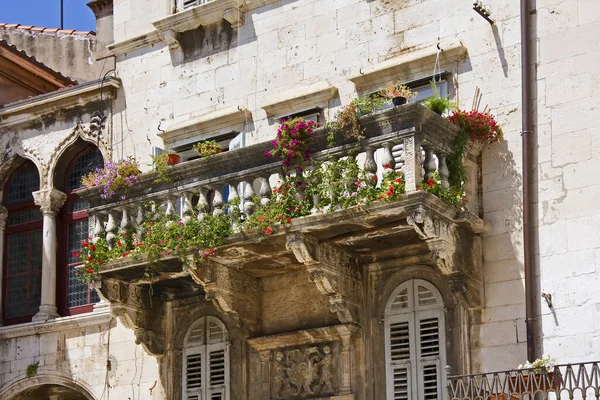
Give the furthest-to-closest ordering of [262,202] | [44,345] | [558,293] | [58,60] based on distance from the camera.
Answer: [58,60]
[44,345]
[262,202]
[558,293]

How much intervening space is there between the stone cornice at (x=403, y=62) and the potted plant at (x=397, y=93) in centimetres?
58

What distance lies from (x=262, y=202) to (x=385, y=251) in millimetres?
1602

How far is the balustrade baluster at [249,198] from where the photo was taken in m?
15.6

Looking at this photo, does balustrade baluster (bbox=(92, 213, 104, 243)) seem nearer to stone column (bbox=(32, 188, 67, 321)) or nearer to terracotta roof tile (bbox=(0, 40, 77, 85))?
stone column (bbox=(32, 188, 67, 321))


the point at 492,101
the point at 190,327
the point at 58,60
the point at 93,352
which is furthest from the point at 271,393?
the point at 58,60

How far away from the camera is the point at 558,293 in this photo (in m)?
14.5

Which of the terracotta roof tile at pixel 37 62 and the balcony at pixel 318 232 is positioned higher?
the terracotta roof tile at pixel 37 62

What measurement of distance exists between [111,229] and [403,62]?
13.9 feet

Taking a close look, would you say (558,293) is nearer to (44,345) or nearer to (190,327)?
(190,327)

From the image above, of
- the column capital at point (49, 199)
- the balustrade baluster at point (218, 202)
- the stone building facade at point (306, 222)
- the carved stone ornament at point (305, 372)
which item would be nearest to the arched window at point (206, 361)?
the stone building facade at point (306, 222)

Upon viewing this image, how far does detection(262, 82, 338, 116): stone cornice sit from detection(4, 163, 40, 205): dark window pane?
441cm

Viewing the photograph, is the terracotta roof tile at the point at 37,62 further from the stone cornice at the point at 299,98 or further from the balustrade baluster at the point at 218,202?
the balustrade baluster at the point at 218,202

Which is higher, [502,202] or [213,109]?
[213,109]

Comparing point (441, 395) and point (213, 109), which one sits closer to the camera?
point (441, 395)
